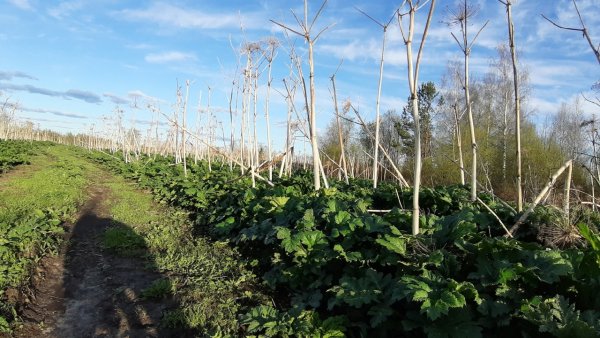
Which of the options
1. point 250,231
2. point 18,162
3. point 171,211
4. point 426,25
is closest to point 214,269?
point 250,231

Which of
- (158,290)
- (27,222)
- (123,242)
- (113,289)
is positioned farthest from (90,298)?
(27,222)

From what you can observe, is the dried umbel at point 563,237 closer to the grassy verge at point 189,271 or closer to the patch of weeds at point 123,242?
the grassy verge at point 189,271

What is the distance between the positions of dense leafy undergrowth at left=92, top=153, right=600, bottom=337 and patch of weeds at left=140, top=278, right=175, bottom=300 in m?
0.99

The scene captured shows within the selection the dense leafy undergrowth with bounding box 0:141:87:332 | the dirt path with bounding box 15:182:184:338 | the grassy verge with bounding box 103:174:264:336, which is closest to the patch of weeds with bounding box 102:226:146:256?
the grassy verge with bounding box 103:174:264:336

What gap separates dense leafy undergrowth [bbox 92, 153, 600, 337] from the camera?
2.83m

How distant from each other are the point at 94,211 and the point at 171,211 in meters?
1.68

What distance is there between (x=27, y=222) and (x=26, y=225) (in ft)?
1.02

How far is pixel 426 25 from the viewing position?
3.95 meters

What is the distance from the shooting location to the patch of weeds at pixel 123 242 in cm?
672

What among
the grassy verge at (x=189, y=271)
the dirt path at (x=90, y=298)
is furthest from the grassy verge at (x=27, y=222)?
the grassy verge at (x=189, y=271)

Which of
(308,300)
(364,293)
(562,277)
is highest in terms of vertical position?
(562,277)

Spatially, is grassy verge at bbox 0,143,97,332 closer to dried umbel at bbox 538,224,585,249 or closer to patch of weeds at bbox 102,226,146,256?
patch of weeds at bbox 102,226,146,256

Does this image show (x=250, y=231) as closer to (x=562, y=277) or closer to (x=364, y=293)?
(x=364, y=293)

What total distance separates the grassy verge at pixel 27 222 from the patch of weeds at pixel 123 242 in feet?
2.34
